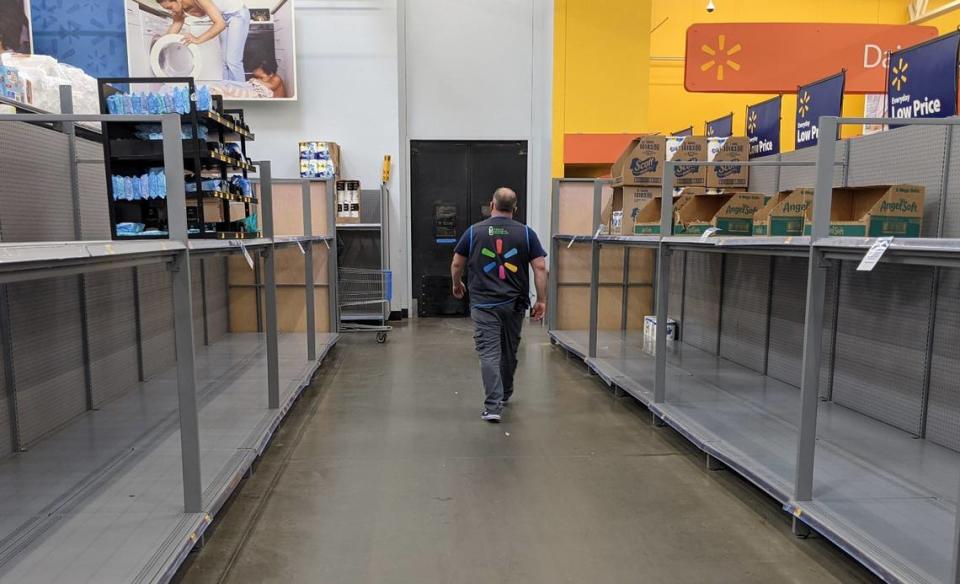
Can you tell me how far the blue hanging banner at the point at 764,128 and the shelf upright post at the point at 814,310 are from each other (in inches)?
108

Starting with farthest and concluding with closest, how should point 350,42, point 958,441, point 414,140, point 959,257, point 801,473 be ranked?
point 414,140, point 350,42, point 958,441, point 801,473, point 959,257

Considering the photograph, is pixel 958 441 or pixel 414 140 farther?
pixel 414 140

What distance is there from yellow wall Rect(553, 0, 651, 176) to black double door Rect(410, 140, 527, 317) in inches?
42.9

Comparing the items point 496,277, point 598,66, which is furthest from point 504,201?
point 598,66

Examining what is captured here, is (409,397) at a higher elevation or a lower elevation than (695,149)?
lower

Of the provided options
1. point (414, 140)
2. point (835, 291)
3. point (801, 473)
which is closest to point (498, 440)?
point (801, 473)

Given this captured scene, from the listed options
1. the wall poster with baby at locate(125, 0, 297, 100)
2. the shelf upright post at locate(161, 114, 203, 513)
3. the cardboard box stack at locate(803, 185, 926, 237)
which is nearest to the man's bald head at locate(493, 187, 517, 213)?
the cardboard box stack at locate(803, 185, 926, 237)

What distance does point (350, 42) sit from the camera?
343 inches

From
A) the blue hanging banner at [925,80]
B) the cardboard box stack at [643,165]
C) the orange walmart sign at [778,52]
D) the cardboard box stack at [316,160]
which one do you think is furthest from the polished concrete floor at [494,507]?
the cardboard box stack at [316,160]

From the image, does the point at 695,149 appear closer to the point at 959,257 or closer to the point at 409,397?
the point at 409,397

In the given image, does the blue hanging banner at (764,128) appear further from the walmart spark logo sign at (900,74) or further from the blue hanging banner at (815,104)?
the walmart spark logo sign at (900,74)

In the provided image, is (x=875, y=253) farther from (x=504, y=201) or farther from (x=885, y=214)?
(x=504, y=201)

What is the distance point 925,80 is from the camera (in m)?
3.49

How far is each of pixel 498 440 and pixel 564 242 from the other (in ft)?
11.4
